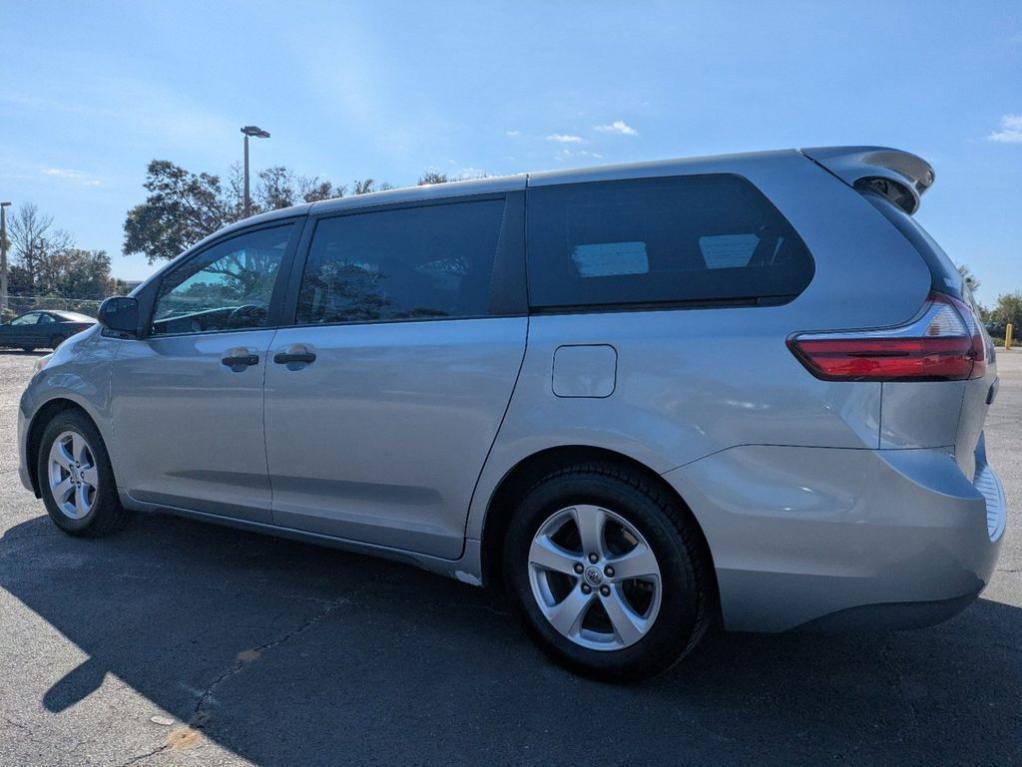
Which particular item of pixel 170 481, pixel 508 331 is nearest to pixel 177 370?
pixel 170 481

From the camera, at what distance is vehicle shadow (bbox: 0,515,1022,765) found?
96.8 inches

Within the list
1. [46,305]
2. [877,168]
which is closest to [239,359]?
[877,168]

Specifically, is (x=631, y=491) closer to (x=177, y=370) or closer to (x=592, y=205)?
(x=592, y=205)

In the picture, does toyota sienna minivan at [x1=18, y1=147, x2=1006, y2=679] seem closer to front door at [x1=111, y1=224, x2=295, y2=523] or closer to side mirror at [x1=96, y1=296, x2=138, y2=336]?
front door at [x1=111, y1=224, x2=295, y2=523]

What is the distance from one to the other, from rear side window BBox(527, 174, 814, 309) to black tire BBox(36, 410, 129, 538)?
280cm

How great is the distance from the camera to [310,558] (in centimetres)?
428

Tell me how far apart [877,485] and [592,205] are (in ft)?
4.64

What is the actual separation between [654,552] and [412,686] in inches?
38.6

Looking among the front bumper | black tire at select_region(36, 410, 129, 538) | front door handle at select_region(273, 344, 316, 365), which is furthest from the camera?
the front bumper

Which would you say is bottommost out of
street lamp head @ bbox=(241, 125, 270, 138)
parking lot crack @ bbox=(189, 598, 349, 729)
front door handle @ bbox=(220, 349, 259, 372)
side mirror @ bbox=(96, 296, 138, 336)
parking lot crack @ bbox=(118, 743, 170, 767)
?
parking lot crack @ bbox=(189, 598, 349, 729)

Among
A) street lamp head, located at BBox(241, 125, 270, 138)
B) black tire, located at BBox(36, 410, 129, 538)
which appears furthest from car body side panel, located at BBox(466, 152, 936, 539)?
street lamp head, located at BBox(241, 125, 270, 138)

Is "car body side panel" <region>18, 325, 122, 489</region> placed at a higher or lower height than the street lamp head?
lower

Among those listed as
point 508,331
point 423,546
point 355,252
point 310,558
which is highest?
point 355,252

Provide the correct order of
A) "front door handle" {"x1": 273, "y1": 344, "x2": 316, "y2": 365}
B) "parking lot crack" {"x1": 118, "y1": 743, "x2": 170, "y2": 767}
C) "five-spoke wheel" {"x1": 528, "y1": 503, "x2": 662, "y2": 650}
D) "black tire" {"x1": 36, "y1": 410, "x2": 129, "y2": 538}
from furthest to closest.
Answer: "black tire" {"x1": 36, "y1": 410, "x2": 129, "y2": 538} < "front door handle" {"x1": 273, "y1": 344, "x2": 316, "y2": 365} < "five-spoke wheel" {"x1": 528, "y1": 503, "x2": 662, "y2": 650} < "parking lot crack" {"x1": 118, "y1": 743, "x2": 170, "y2": 767}
